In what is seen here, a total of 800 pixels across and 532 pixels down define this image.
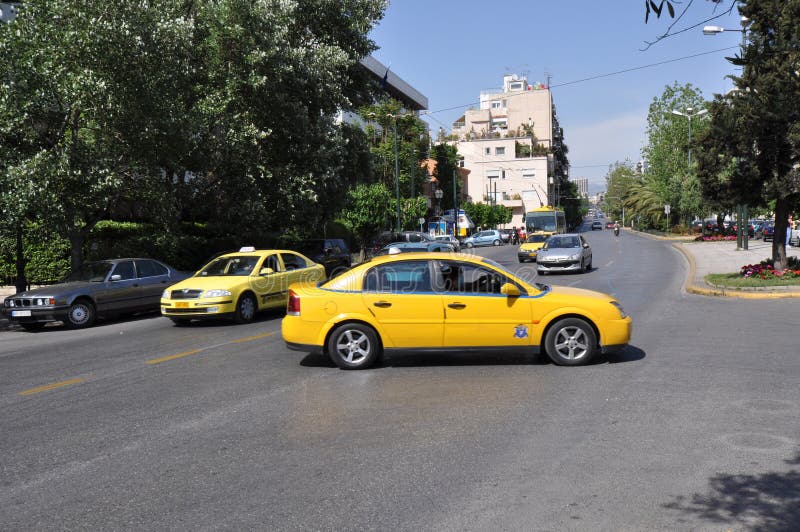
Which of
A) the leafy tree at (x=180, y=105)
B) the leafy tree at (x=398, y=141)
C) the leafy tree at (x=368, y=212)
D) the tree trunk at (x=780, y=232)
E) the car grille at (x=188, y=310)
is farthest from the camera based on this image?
the leafy tree at (x=398, y=141)

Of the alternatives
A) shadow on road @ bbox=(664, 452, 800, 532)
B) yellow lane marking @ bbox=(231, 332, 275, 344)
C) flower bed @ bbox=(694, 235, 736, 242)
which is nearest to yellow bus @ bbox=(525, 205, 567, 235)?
flower bed @ bbox=(694, 235, 736, 242)

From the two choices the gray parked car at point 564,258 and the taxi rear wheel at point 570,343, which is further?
the gray parked car at point 564,258

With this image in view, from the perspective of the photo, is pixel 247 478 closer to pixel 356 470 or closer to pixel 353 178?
pixel 356 470

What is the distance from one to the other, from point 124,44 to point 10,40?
250 cm

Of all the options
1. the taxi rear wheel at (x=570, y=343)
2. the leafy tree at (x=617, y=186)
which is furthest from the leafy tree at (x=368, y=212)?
the leafy tree at (x=617, y=186)

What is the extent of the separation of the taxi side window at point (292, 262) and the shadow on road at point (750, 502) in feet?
39.7

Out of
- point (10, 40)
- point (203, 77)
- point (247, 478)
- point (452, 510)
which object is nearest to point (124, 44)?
point (10, 40)

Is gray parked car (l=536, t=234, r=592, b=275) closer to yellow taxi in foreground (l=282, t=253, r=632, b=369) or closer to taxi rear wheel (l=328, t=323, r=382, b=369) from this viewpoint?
yellow taxi in foreground (l=282, t=253, r=632, b=369)

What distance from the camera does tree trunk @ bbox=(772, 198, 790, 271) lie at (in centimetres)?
1828

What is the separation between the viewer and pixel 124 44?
17406mm

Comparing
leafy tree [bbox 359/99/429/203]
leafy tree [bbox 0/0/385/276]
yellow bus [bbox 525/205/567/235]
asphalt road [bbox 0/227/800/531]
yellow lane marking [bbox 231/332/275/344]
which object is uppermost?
leafy tree [bbox 359/99/429/203]

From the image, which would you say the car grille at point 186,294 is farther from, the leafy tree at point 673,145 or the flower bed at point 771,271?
the leafy tree at point 673,145

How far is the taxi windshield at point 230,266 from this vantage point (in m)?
15.0

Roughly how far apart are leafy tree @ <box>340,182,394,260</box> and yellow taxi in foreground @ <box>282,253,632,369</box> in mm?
35015
